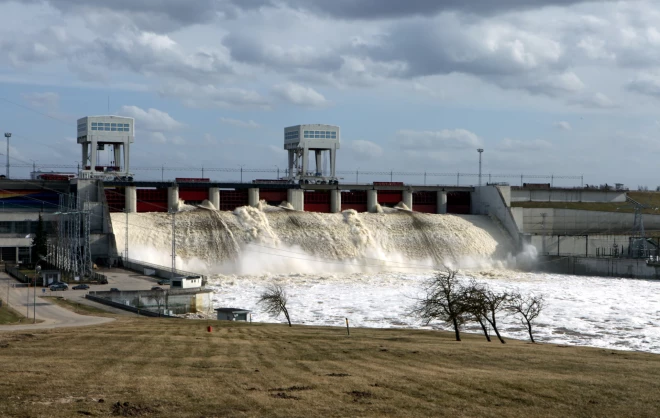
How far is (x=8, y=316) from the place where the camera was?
142 ft

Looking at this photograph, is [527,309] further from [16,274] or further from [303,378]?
[16,274]

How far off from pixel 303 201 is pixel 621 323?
49.9m

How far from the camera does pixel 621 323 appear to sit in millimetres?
53906

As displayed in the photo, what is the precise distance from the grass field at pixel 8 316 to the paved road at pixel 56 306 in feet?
1.87

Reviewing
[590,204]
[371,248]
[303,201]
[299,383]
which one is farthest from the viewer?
[590,204]

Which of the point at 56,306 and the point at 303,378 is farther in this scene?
the point at 56,306

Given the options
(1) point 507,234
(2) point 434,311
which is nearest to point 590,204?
(1) point 507,234

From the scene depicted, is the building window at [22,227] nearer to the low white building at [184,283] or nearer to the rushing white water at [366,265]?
the rushing white water at [366,265]

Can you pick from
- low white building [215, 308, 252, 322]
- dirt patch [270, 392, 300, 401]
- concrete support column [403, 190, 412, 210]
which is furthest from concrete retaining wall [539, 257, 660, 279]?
dirt patch [270, 392, 300, 401]

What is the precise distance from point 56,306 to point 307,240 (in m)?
41.0

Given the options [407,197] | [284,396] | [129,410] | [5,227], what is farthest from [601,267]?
[129,410]

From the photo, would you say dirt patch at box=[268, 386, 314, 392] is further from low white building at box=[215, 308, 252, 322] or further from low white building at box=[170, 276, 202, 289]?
low white building at box=[170, 276, 202, 289]

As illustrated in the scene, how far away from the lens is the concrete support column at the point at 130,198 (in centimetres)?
8650

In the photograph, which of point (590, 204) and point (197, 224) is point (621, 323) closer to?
point (197, 224)
